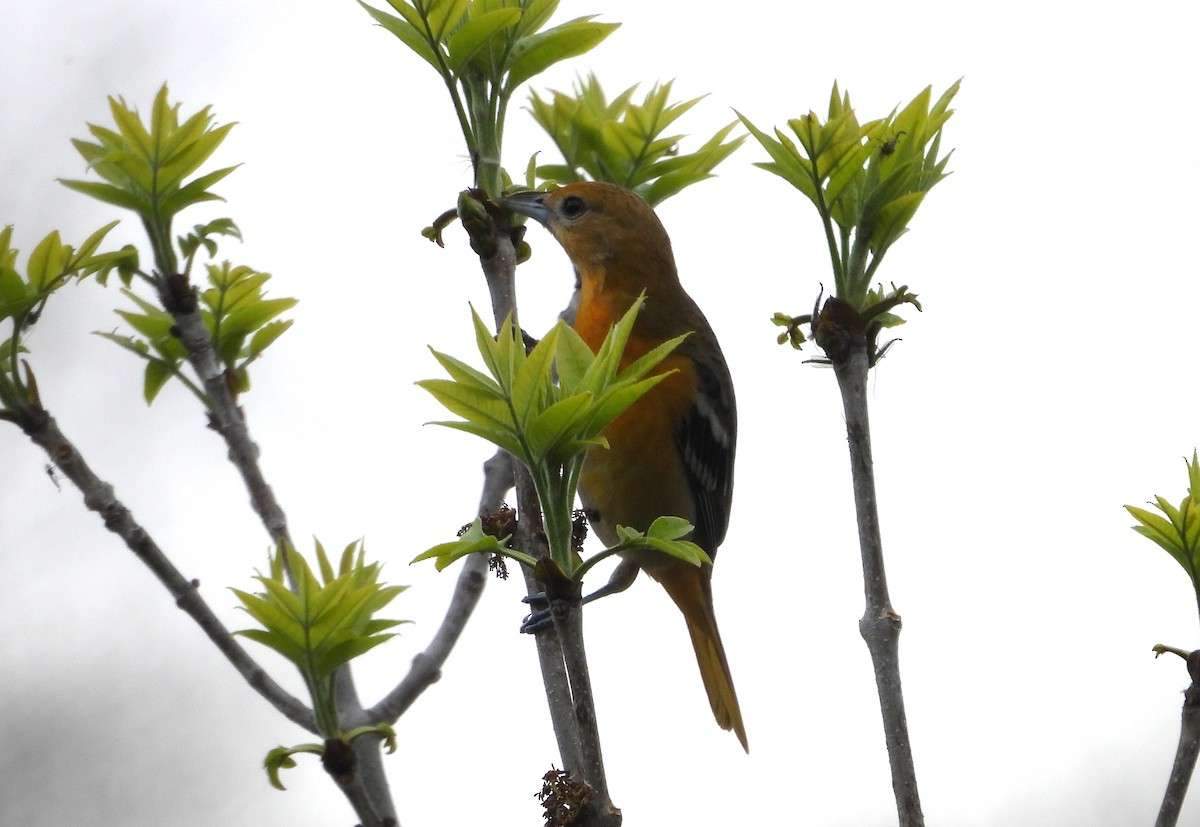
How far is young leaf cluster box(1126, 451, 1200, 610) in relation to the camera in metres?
1.64

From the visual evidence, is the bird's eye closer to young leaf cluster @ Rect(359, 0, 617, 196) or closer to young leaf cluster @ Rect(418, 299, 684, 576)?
young leaf cluster @ Rect(359, 0, 617, 196)

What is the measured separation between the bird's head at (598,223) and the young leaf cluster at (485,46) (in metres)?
1.13

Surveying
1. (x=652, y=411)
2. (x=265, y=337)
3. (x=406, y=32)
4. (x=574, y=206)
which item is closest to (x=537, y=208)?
(x=574, y=206)

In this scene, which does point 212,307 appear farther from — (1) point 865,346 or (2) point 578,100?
(1) point 865,346

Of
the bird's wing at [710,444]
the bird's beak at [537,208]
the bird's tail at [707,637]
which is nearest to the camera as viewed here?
the bird's beak at [537,208]

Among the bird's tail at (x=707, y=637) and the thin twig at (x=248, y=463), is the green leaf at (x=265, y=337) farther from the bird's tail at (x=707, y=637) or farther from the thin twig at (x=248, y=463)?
the bird's tail at (x=707, y=637)

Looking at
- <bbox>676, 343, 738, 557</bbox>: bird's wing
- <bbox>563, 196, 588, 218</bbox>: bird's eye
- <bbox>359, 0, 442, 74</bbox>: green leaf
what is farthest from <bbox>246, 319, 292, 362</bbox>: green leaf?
<bbox>676, 343, 738, 557</bbox>: bird's wing

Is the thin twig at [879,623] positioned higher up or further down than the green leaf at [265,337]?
further down

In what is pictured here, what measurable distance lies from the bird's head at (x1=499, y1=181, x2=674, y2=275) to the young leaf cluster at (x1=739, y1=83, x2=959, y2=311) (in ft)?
4.39

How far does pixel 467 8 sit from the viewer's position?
1840mm

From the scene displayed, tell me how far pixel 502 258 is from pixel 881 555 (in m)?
0.69

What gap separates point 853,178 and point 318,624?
90 cm

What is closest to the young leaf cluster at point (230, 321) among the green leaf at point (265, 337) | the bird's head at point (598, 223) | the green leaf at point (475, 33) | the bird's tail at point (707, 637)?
the green leaf at point (265, 337)

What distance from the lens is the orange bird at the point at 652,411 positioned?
3043 mm
